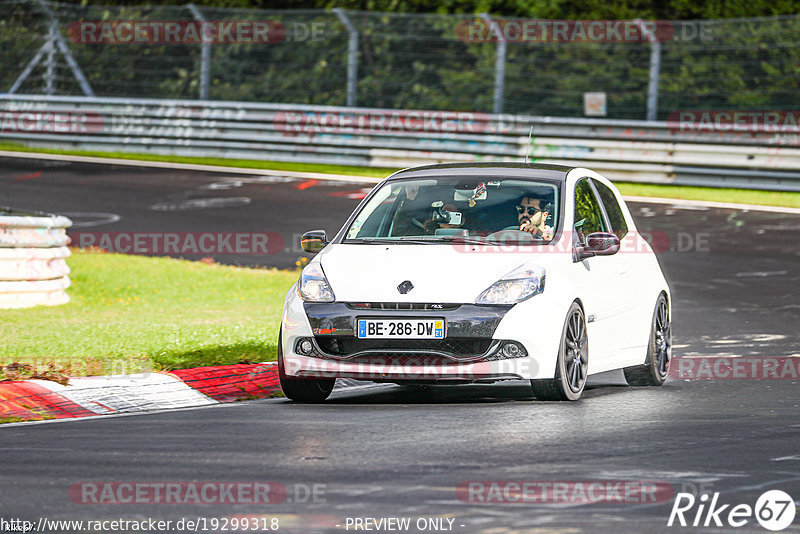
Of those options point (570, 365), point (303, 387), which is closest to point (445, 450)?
point (570, 365)

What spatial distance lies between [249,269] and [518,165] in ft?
27.3

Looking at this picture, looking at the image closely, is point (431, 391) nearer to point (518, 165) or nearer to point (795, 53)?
point (518, 165)

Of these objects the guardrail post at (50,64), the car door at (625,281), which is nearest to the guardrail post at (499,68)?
the guardrail post at (50,64)

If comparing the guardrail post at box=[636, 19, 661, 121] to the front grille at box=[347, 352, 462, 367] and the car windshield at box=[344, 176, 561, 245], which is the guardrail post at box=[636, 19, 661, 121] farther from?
the front grille at box=[347, 352, 462, 367]

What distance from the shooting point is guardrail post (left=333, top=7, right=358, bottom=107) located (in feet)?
92.8

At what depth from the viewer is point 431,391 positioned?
10586mm

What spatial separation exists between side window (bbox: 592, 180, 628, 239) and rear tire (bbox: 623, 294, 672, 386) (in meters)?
0.58

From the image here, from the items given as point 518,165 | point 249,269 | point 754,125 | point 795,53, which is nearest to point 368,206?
point 518,165

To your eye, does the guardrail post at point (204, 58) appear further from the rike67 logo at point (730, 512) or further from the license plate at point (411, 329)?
the rike67 logo at point (730, 512)

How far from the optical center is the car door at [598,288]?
9984mm

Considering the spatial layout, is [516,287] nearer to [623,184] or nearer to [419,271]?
[419,271]

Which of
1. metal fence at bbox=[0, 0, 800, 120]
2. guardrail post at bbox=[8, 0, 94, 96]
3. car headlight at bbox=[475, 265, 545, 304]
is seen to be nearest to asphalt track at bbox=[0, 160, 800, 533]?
car headlight at bbox=[475, 265, 545, 304]

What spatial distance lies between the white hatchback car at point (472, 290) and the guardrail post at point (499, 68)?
634 inches

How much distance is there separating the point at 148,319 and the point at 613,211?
5008 mm
